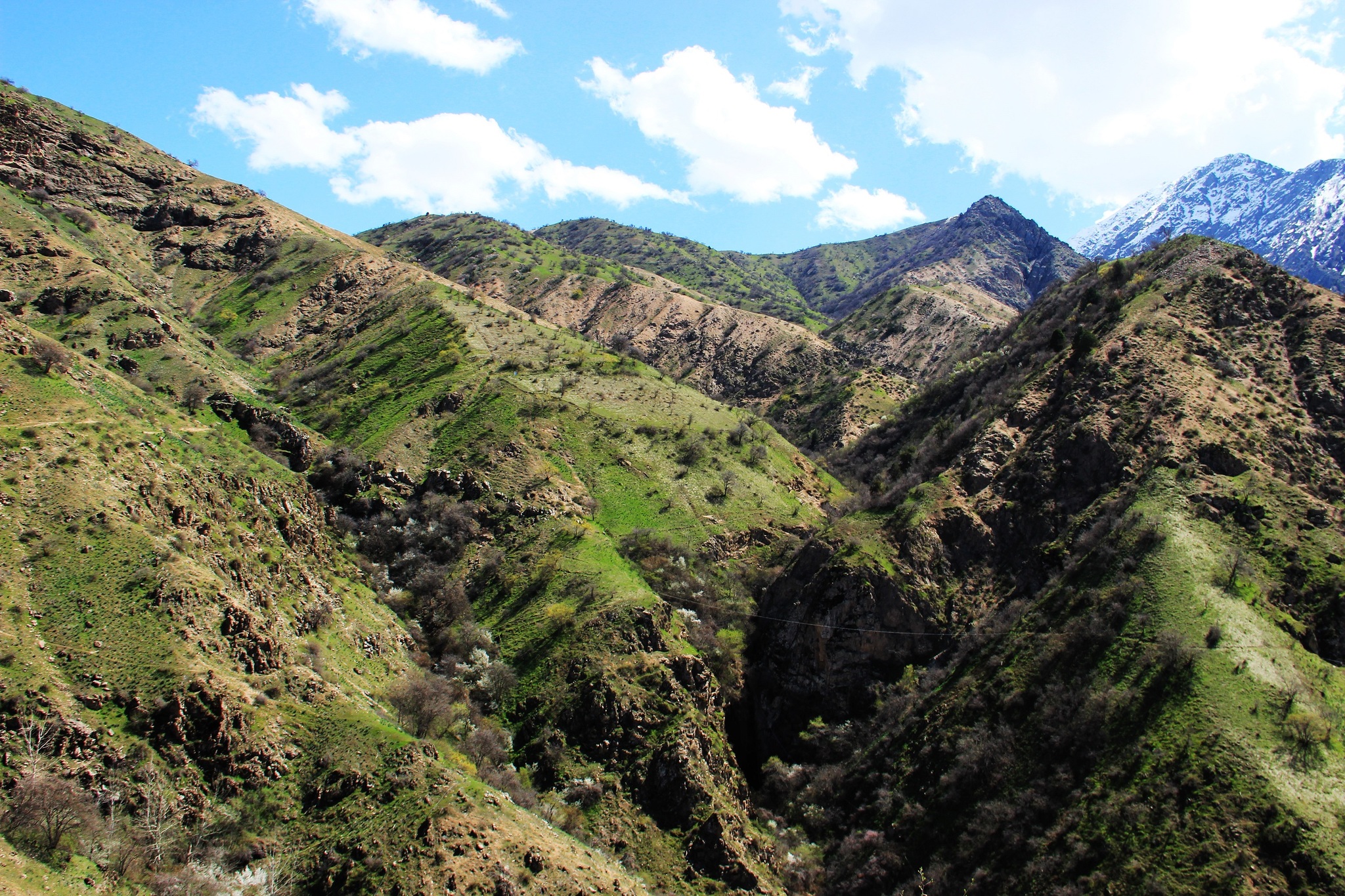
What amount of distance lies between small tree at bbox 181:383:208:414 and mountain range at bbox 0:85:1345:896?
0.30 meters

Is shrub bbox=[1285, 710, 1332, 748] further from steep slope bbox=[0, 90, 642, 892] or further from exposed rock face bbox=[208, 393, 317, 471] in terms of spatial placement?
exposed rock face bbox=[208, 393, 317, 471]

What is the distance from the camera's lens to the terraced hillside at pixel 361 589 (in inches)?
1046

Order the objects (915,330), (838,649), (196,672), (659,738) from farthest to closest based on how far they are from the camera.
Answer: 1. (915,330)
2. (838,649)
3. (659,738)
4. (196,672)

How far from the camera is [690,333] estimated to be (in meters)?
137

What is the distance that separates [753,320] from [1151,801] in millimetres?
113789

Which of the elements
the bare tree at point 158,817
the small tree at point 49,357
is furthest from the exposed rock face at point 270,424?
the bare tree at point 158,817

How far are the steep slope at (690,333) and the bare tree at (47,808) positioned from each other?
87281mm

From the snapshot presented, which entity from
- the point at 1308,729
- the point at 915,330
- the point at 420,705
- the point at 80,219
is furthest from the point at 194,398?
the point at 915,330

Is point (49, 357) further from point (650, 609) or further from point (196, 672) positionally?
point (650, 609)

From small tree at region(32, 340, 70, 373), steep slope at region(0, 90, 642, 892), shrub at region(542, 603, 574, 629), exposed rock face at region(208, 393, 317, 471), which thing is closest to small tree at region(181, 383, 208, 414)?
exposed rock face at region(208, 393, 317, 471)

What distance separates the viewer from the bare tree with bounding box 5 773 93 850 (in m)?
20.4

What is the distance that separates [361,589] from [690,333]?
97.5 metres

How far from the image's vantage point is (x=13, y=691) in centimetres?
2383

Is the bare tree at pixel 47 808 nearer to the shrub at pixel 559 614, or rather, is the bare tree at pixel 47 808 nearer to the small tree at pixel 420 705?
the small tree at pixel 420 705
